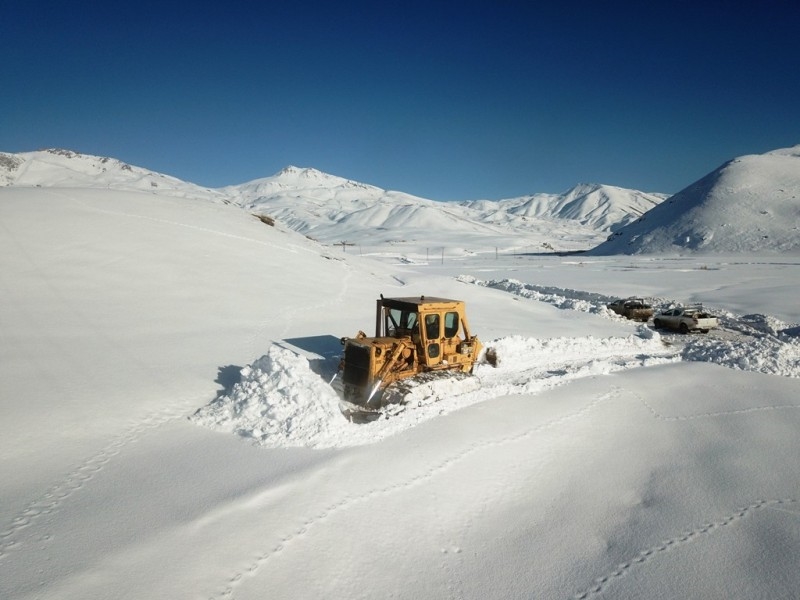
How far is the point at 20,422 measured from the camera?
6805mm

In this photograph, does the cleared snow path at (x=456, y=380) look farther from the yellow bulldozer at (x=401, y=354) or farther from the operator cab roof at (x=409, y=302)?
the operator cab roof at (x=409, y=302)

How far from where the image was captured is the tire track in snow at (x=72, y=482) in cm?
475

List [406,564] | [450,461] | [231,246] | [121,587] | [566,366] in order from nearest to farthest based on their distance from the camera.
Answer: [121,587] < [406,564] < [450,461] < [566,366] < [231,246]

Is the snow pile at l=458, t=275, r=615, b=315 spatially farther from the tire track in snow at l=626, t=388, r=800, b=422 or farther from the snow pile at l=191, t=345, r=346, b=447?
the snow pile at l=191, t=345, r=346, b=447

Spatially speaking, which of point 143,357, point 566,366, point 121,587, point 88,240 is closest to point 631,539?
point 121,587

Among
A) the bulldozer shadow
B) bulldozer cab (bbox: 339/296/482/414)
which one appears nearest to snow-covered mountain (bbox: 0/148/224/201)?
the bulldozer shadow

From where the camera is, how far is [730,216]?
77875 mm

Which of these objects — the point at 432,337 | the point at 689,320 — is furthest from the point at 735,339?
the point at 432,337

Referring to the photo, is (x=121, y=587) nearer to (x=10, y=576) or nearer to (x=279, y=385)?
(x=10, y=576)

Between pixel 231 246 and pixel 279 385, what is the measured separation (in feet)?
50.7

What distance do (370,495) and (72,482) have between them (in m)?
3.51

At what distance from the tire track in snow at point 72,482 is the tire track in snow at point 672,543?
540 cm

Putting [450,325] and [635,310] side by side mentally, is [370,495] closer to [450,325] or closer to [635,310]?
[450,325]

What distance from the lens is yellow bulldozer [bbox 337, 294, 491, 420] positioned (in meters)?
8.38
